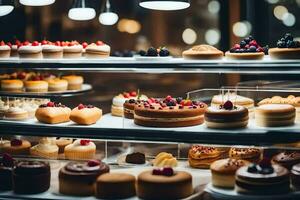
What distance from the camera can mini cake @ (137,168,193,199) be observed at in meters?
4.10

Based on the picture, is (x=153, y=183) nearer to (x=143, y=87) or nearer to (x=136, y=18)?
(x=143, y=87)

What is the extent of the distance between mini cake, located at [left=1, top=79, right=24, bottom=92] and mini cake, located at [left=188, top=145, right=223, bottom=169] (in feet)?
9.93

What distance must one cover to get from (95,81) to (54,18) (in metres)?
1.73

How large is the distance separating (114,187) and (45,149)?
5.01 ft

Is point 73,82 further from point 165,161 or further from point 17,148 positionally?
point 165,161

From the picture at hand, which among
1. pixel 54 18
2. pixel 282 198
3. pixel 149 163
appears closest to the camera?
pixel 282 198

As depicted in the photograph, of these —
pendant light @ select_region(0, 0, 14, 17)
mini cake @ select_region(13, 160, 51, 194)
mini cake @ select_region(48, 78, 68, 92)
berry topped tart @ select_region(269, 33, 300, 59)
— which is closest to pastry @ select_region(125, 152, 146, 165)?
mini cake @ select_region(13, 160, 51, 194)

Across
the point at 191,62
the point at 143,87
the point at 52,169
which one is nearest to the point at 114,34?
the point at 143,87

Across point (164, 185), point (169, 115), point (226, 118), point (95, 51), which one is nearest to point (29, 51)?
point (95, 51)

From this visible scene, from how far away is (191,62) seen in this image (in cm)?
413

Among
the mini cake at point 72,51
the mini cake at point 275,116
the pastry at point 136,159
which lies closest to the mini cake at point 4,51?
the mini cake at point 72,51

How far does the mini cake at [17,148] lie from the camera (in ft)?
18.0

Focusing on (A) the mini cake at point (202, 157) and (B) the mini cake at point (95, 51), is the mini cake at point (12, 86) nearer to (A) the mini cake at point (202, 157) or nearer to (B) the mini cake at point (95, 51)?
(B) the mini cake at point (95, 51)

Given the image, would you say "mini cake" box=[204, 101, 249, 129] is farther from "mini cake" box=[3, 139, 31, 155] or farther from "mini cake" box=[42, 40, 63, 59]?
"mini cake" box=[3, 139, 31, 155]
